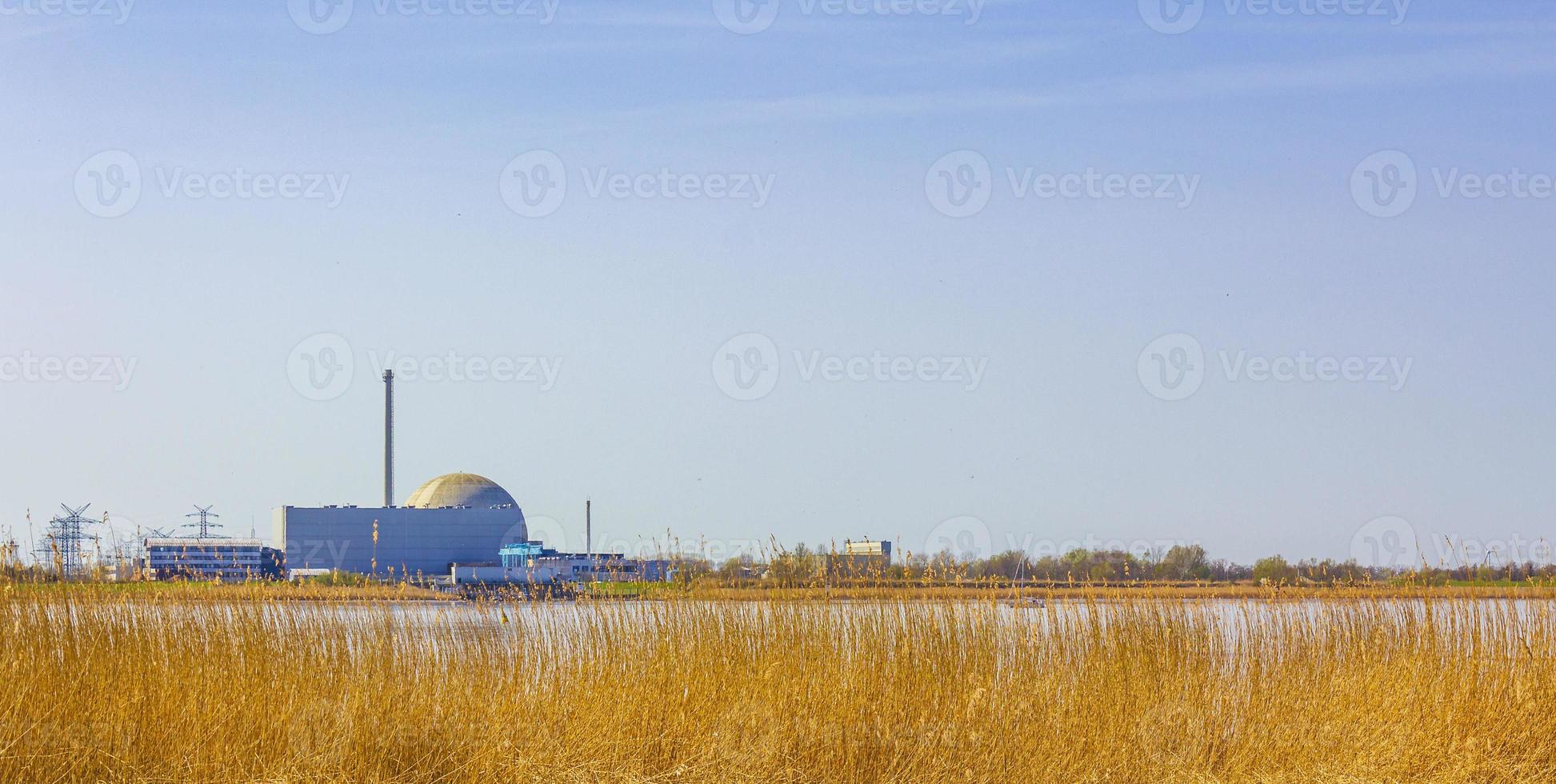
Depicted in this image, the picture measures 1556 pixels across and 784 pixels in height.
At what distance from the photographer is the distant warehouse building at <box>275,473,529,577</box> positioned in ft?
296

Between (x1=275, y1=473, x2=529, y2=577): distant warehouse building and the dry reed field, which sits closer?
the dry reed field

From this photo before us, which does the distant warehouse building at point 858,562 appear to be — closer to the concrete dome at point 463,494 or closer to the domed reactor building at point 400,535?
the domed reactor building at point 400,535

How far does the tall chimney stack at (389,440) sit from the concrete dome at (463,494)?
277 centimetres

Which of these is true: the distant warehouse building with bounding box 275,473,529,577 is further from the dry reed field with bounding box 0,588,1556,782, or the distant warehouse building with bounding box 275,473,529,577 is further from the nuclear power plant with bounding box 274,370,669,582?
the dry reed field with bounding box 0,588,1556,782

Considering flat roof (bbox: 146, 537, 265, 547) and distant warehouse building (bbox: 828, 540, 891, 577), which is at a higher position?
flat roof (bbox: 146, 537, 265, 547)

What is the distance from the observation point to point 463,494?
4060 inches

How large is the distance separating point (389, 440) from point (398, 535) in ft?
47.6

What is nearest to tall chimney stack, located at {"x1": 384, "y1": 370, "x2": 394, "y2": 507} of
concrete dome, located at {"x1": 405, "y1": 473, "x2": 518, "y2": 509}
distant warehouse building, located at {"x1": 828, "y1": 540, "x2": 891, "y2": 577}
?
concrete dome, located at {"x1": 405, "y1": 473, "x2": 518, "y2": 509}

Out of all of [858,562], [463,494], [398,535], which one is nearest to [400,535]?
[398,535]

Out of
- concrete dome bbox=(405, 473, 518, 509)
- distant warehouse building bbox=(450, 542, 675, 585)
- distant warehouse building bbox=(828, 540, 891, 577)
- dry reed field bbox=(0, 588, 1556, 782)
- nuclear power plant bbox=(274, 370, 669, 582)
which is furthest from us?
concrete dome bbox=(405, 473, 518, 509)

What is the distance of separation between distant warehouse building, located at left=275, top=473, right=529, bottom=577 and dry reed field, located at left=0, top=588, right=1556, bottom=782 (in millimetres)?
74596

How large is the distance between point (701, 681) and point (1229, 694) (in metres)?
5.20

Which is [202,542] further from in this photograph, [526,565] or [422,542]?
[526,565]

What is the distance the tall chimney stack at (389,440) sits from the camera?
103188 millimetres
